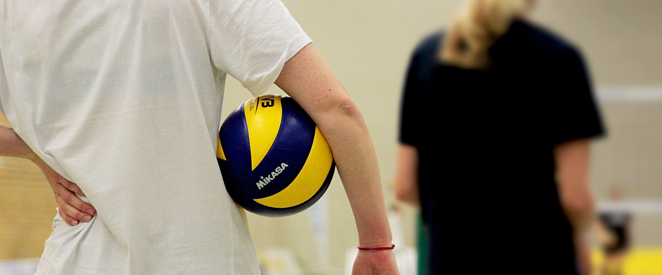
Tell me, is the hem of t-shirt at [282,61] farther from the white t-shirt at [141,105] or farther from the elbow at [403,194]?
the elbow at [403,194]

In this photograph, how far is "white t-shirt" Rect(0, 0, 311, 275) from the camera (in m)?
0.71

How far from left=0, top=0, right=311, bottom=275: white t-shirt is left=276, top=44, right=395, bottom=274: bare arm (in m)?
0.03

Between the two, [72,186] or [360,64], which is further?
[360,64]

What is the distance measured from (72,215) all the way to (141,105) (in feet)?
0.60

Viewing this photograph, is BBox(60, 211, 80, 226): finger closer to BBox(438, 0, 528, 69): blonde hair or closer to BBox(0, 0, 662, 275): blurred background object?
BBox(438, 0, 528, 69): blonde hair

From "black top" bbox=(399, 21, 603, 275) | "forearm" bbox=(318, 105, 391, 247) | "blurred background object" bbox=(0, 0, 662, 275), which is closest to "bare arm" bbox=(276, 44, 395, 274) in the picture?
"forearm" bbox=(318, 105, 391, 247)

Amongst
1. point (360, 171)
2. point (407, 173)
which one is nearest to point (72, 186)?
point (360, 171)

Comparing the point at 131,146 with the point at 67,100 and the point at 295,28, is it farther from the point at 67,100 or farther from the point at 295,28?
the point at 295,28

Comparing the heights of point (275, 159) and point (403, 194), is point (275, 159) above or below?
above

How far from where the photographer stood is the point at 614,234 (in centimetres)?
259

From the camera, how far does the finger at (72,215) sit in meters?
0.76

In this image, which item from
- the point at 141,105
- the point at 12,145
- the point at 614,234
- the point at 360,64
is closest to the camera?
the point at 141,105

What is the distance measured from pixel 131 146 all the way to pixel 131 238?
11cm

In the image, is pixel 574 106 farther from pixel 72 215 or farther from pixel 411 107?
pixel 72 215
